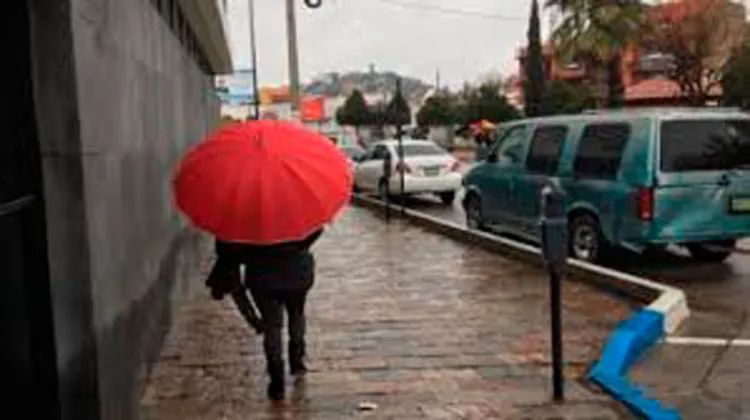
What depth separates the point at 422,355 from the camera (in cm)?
843

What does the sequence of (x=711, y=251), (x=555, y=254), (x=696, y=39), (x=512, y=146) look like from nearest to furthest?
(x=555, y=254) → (x=711, y=251) → (x=512, y=146) → (x=696, y=39)

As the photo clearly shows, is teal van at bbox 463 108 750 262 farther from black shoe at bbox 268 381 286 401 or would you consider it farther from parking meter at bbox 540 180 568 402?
black shoe at bbox 268 381 286 401

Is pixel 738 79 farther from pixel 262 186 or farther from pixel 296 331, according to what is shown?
pixel 262 186

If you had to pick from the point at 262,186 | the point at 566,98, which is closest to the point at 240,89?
the point at 566,98

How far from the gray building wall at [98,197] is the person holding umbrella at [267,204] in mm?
462

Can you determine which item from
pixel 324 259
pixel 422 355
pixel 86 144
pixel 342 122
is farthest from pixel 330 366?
pixel 342 122

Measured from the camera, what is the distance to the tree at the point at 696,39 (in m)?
55.3

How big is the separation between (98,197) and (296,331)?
260 cm

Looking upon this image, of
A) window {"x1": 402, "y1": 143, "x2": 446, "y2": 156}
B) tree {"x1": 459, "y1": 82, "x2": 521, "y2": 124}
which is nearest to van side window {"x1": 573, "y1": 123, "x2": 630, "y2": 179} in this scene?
window {"x1": 402, "y1": 143, "x2": 446, "y2": 156}

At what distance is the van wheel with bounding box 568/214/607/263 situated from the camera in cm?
1329

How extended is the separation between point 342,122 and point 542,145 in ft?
285

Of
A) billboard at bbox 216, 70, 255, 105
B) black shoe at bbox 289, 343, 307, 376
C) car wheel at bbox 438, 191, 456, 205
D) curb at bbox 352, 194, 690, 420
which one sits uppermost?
billboard at bbox 216, 70, 255, 105

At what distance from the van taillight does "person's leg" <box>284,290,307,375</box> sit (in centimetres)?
557

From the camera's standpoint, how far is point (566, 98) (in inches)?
2394
